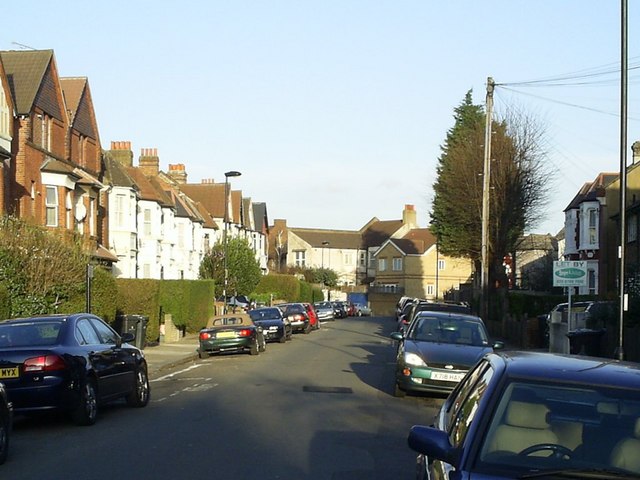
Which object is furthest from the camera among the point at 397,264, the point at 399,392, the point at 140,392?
the point at 397,264

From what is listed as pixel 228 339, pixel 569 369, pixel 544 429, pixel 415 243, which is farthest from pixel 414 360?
pixel 415 243

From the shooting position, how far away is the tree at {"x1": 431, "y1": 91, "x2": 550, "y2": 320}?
51.3m

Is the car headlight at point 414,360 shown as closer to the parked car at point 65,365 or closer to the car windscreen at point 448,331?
the car windscreen at point 448,331

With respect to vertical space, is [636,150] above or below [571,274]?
above

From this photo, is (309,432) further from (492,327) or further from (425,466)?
(492,327)

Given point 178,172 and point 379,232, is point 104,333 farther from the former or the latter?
point 379,232

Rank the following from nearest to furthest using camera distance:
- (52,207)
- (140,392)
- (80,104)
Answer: (140,392), (52,207), (80,104)

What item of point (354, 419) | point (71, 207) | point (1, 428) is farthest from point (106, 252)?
point (1, 428)

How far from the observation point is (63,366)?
12273mm

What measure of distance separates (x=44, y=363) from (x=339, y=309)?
216 feet

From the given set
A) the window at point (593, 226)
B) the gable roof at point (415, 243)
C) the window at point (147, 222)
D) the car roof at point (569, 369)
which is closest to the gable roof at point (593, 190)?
the window at point (593, 226)

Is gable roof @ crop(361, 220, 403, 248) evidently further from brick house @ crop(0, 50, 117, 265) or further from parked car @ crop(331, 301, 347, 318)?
brick house @ crop(0, 50, 117, 265)

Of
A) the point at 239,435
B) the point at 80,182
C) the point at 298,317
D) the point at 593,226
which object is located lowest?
the point at 298,317

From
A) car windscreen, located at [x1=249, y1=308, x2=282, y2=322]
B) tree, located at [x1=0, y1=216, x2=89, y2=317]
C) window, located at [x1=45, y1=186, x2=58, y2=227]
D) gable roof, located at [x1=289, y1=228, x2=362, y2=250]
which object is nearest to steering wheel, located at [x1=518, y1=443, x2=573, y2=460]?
tree, located at [x1=0, y1=216, x2=89, y2=317]
